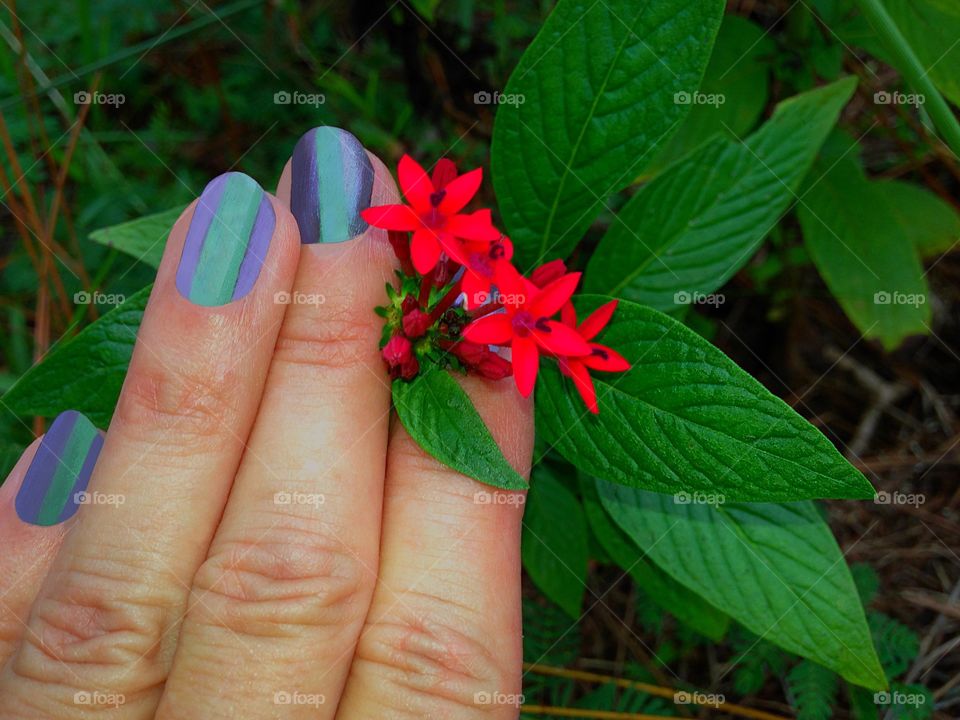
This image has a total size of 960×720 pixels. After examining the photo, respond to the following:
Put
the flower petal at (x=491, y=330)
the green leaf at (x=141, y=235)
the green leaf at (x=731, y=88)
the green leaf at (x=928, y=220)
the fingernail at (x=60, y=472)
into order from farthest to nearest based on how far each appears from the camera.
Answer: the green leaf at (x=928, y=220)
the green leaf at (x=731, y=88)
the green leaf at (x=141, y=235)
the fingernail at (x=60, y=472)
the flower petal at (x=491, y=330)

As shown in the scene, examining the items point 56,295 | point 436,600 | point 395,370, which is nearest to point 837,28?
point 395,370

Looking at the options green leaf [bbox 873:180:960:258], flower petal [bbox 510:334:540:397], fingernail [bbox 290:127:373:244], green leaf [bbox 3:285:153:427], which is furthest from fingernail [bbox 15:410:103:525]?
green leaf [bbox 873:180:960:258]

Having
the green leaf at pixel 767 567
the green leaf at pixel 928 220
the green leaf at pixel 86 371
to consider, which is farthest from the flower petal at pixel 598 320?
the green leaf at pixel 928 220

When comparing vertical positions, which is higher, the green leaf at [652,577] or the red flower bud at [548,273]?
the red flower bud at [548,273]

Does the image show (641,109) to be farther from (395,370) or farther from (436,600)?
(436,600)

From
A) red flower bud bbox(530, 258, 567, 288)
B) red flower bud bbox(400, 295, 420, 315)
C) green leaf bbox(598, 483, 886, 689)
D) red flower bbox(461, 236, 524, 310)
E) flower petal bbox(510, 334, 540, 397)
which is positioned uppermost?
red flower bbox(461, 236, 524, 310)

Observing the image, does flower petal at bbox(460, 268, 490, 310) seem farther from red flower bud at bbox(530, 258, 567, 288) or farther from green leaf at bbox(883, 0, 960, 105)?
green leaf at bbox(883, 0, 960, 105)

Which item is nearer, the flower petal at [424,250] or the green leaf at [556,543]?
the flower petal at [424,250]

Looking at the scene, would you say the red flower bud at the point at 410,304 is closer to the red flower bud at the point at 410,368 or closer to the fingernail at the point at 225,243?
the red flower bud at the point at 410,368
